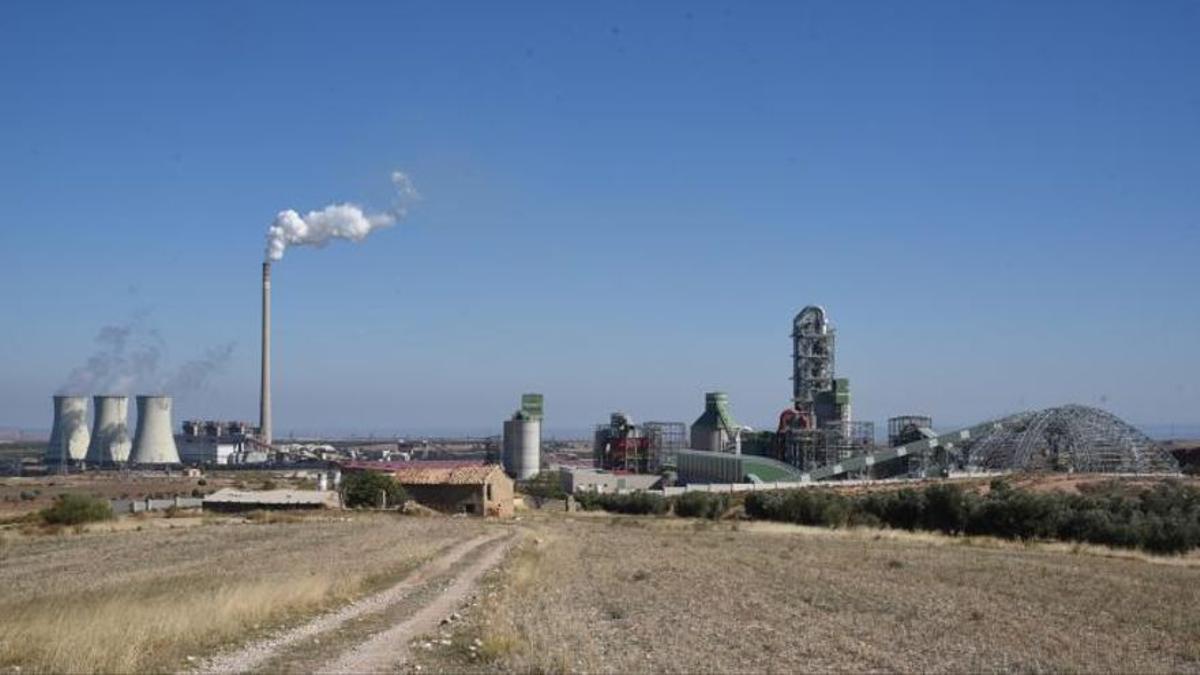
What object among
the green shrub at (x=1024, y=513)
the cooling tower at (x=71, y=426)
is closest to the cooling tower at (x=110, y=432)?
the cooling tower at (x=71, y=426)

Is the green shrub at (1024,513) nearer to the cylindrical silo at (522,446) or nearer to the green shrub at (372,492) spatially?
the green shrub at (372,492)

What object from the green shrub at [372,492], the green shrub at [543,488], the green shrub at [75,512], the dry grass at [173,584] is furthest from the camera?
the green shrub at [543,488]

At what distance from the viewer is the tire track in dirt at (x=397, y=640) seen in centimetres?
1642

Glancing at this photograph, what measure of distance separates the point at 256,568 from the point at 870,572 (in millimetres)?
17369

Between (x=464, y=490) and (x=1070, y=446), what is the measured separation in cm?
6681

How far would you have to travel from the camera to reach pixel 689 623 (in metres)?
21.3

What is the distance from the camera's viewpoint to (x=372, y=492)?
8312 cm

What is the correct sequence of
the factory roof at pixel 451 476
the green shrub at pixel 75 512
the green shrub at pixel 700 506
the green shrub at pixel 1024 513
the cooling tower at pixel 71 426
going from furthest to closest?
1. the cooling tower at pixel 71 426
2. the green shrub at pixel 700 506
3. the factory roof at pixel 451 476
4. the green shrub at pixel 75 512
5. the green shrub at pixel 1024 513

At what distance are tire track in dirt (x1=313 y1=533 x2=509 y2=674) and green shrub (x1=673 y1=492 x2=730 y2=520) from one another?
49916mm

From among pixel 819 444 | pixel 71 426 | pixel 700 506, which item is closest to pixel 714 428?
pixel 819 444

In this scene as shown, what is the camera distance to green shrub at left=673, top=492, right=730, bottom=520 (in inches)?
3137

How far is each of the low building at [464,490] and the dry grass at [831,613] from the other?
112ft

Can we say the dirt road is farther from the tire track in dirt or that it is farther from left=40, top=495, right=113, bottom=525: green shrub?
left=40, top=495, right=113, bottom=525: green shrub

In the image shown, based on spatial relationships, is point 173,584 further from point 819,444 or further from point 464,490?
point 819,444
